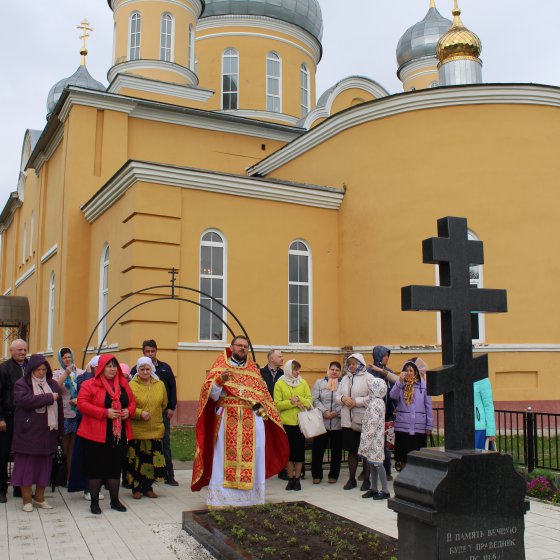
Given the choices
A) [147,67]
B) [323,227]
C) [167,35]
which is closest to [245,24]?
[167,35]

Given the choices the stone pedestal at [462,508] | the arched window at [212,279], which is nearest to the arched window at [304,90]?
the arched window at [212,279]

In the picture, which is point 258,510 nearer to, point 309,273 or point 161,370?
point 161,370

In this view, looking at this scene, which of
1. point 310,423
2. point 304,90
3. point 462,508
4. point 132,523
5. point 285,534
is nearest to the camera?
point 462,508

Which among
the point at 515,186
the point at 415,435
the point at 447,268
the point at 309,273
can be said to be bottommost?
the point at 415,435

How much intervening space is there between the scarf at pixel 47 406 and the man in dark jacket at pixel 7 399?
1.12 ft

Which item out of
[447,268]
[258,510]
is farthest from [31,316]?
[447,268]

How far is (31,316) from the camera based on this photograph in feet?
78.1

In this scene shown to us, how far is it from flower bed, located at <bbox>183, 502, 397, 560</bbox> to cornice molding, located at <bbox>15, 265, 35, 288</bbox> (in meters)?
19.6

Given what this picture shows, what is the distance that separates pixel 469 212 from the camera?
15.1 metres

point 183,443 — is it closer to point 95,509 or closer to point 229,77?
point 95,509

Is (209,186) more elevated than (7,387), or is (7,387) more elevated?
(209,186)

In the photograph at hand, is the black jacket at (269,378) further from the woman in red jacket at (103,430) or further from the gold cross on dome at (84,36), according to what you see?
the gold cross on dome at (84,36)

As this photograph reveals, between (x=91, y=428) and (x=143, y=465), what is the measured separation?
41.6 inches

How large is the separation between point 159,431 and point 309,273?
892cm
